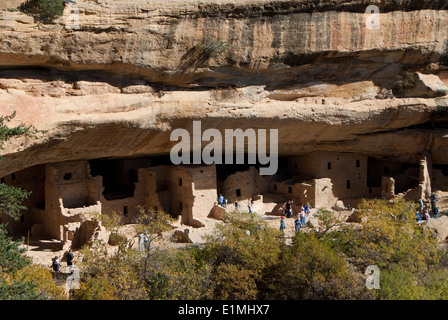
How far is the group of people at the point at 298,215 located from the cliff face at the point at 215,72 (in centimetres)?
229

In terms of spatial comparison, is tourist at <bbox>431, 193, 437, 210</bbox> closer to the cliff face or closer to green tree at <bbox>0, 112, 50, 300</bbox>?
the cliff face

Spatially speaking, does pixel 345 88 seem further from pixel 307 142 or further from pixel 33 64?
pixel 33 64

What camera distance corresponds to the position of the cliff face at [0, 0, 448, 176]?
50.4 ft

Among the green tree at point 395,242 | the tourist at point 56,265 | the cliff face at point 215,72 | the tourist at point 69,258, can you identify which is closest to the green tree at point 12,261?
the cliff face at point 215,72

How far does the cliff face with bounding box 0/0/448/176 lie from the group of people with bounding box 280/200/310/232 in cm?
229

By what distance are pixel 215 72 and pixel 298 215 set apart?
591cm

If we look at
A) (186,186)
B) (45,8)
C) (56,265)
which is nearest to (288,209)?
(186,186)

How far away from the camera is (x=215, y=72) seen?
17.5 meters

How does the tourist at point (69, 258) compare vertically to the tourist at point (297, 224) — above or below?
below

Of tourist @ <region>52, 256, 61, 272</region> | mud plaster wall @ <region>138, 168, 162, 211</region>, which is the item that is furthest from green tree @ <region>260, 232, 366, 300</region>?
mud plaster wall @ <region>138, 168, 162, 211</region>

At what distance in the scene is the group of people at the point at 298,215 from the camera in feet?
61.8

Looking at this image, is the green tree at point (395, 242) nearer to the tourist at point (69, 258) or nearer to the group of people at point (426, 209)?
the group of people at point (426, 209)

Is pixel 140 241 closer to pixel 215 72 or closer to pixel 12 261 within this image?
pixel 12 261
